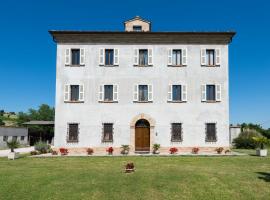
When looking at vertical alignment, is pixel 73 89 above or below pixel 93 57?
below

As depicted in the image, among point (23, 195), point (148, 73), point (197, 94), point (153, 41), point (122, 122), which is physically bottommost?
point (23, 195)

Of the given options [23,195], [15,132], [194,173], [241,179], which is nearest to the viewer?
[23,195]

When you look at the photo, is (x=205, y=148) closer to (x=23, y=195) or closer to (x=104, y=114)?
(x=104, y=114)

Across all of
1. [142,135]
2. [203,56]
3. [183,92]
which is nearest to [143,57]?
[183,92]

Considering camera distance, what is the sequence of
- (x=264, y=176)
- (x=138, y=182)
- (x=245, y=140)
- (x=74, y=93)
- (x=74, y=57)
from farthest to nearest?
1. (x=245, y=140)
2. (x=74, y=57)
3. (x=74, y=93)
4. (x=264, y=176)
5. (x=138, y=182)

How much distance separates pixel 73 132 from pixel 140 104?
615 cm

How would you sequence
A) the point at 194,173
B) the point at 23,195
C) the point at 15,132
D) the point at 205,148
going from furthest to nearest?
the point at 15,132 < the point at 205,148 < the point at 194,173 < the point at 23,195

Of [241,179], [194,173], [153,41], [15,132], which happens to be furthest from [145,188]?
[15,132]

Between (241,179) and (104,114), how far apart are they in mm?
13552

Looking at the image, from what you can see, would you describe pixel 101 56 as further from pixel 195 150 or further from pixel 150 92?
pixel 195 150

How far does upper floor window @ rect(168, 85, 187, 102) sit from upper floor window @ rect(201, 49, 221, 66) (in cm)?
285

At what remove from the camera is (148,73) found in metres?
24.4

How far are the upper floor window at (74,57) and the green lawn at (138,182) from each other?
35.6ft

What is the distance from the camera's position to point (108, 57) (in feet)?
81.3
